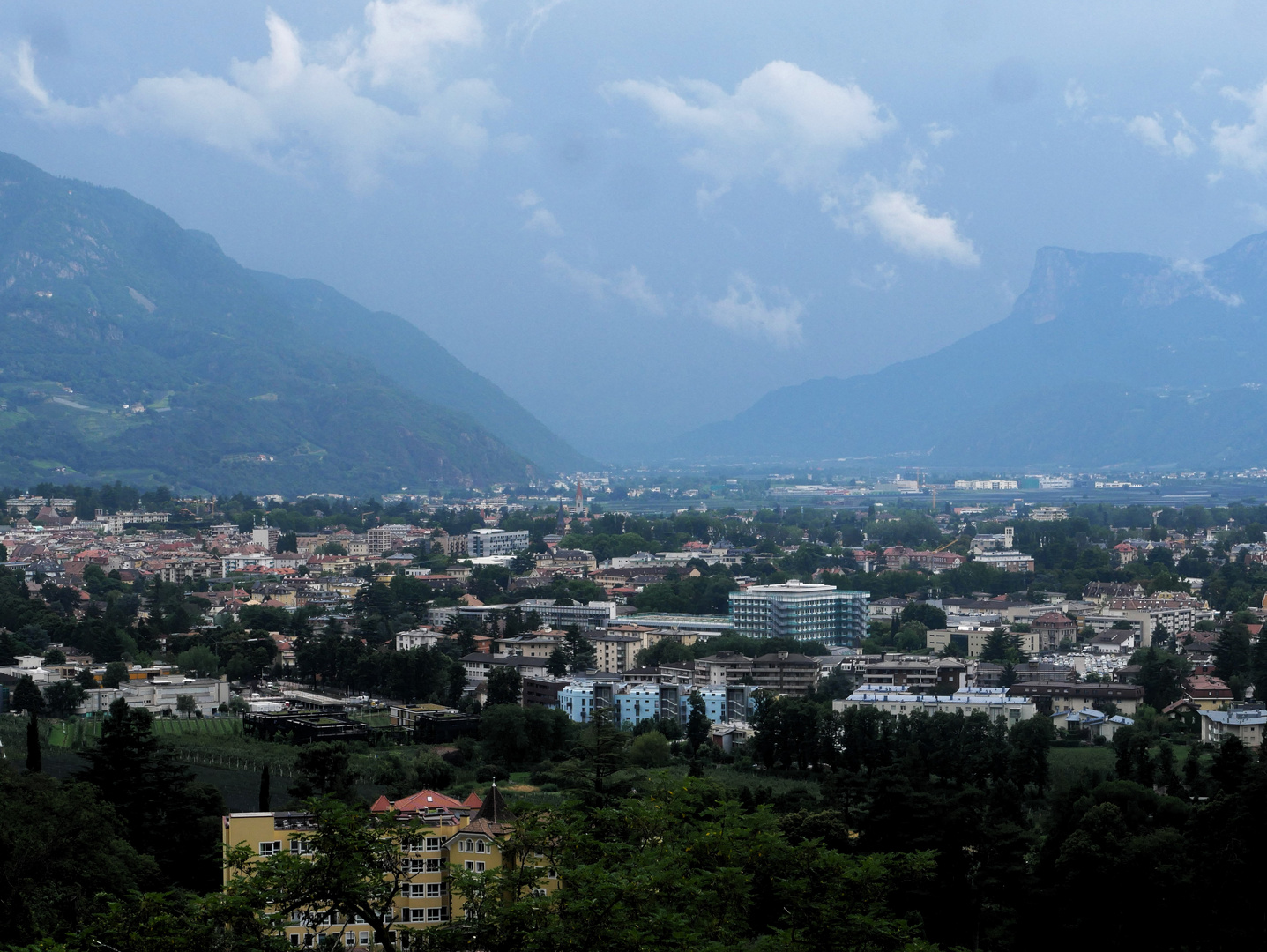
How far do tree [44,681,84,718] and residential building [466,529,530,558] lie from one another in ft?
142

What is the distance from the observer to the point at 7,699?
1491 inches

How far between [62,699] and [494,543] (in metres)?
47.1

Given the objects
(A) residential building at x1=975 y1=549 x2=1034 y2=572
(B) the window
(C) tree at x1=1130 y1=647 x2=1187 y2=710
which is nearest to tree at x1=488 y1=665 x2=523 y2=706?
(C) tree at x1=1130 y1=647 x2=1187 y2=710

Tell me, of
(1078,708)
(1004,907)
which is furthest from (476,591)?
(1004,907)

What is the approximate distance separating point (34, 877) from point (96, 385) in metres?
140

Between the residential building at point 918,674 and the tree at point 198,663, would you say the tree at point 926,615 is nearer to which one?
the residential building at point 918,674

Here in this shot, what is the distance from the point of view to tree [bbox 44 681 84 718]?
37.5 meters

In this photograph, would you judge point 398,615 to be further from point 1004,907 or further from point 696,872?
point 696,872

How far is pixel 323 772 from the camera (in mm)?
27344

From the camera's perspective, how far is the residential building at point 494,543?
8312 centimetres

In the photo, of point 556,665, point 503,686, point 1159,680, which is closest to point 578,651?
point 556,665

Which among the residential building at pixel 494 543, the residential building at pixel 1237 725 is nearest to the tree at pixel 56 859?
the residential building at pixel 1237 725

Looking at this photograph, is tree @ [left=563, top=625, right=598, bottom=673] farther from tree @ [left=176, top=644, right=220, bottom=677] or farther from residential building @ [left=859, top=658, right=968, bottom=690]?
tree @ [left=176, top=644, right=220, bottom=677]

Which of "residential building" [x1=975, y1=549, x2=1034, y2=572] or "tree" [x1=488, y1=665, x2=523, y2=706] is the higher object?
"residential building" [x1=975, y1=549, x2=1034, y2=572]
